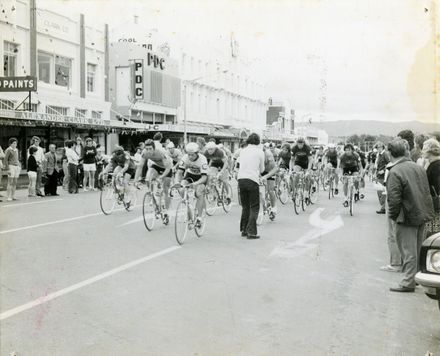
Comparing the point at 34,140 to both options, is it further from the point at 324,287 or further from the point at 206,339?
the point at 206,339

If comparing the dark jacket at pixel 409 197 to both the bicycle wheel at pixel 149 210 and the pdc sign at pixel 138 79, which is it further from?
the pdc sign at pixel 138 79

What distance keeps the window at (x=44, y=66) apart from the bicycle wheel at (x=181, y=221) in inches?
894

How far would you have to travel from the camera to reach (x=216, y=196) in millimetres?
15133

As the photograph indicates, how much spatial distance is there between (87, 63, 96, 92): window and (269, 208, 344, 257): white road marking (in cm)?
2389

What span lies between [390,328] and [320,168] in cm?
1621

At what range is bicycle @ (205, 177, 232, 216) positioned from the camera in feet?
48.6

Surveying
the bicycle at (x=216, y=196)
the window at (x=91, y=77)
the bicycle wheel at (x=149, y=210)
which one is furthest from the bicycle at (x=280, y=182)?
the window at (x=91, y=77)

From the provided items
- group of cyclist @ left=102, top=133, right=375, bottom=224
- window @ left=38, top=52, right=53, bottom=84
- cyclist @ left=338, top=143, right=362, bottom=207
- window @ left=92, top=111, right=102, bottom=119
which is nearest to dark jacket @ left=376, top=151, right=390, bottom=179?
group of cyclist @ left=102, top=133, right=375, bottom=224

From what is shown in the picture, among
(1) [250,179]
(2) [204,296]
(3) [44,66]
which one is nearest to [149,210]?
(1) [250,179]

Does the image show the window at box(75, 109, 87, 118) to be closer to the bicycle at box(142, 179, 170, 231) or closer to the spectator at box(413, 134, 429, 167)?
the bicycle at box(142, 179, 170, 231)

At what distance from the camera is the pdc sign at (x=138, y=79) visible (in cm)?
4281

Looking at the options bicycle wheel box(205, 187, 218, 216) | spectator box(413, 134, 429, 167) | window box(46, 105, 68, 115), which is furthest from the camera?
window box(46, 105, 68, 115)

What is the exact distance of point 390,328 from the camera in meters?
5.57

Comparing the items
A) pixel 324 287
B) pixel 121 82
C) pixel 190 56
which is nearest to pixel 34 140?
pixel 324 287
